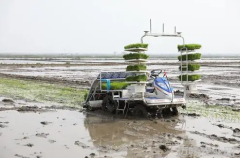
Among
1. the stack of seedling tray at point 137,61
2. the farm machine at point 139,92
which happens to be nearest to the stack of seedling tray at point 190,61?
the farm machine at point 139,92

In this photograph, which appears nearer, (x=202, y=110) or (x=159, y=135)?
(x=159, y=135)

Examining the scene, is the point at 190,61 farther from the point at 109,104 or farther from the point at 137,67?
the point at 109,104

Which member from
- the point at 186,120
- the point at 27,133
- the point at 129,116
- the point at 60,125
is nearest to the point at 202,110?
the point at 186,120

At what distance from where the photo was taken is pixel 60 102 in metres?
17.0

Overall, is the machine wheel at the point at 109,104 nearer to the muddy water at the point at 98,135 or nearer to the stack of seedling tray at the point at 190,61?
the muddy water at the point at 98,135

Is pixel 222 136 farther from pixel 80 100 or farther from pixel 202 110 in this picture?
pixel 80 100

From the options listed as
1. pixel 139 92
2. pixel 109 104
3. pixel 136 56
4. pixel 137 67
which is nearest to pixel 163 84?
pixel 139 92

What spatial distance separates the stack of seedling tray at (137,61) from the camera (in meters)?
11.9

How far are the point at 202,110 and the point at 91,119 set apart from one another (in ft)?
15.6

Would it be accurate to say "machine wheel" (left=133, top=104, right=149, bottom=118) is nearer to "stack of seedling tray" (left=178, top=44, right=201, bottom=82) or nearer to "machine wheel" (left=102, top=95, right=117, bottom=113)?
"machine wheel" (left=102, top=95, right=117, bottom=113)

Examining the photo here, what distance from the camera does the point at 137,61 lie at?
39.3 ft

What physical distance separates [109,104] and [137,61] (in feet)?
8.52

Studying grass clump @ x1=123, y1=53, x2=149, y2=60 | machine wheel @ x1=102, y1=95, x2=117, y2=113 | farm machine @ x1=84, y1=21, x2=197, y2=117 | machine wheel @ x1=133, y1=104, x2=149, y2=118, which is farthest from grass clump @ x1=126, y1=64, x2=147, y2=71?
machine wheel @ x1=102, y1=95, x2=117, y2=113

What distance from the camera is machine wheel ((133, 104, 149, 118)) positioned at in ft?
41.3
